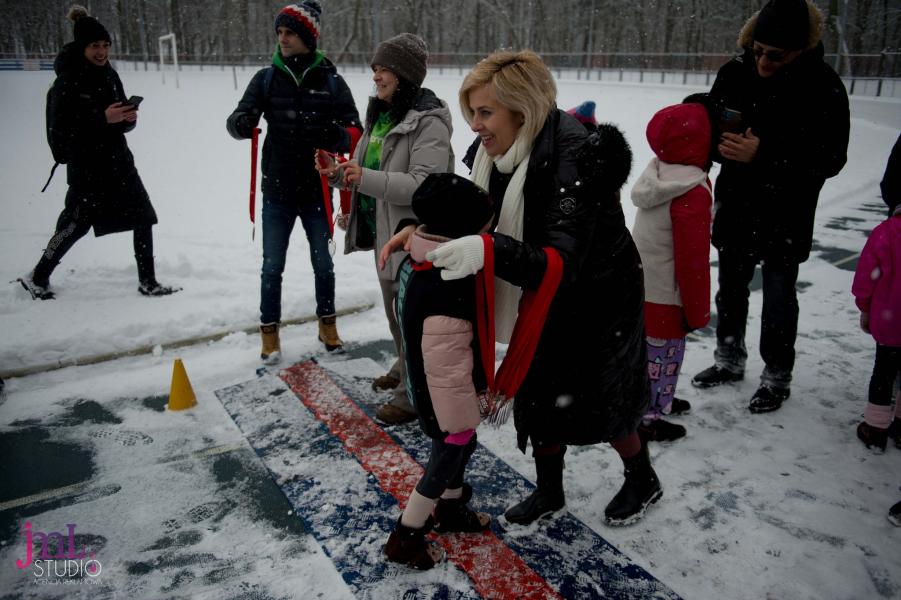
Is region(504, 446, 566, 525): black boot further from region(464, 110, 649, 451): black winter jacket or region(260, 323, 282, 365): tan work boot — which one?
region(260, 323, 282, 365): tan work boot

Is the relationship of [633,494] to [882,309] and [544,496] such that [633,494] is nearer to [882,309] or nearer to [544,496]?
[544,496]

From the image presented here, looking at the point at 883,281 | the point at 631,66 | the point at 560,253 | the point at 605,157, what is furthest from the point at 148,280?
the point at 631,66

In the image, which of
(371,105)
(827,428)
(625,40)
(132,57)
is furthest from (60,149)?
(625,40)

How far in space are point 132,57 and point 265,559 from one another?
5242 cm

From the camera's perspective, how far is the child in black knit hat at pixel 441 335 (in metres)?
2.01

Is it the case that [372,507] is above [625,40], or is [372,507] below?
below

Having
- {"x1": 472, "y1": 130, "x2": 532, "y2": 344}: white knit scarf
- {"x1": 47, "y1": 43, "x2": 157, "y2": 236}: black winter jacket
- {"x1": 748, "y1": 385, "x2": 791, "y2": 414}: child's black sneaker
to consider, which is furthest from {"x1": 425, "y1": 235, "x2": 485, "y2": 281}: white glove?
{"x1": 47, "y1": 43, "x2": 157, "y2": 236}: black winter jacket

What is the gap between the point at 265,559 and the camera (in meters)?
2.42

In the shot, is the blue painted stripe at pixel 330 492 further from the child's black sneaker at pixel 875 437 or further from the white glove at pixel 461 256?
the child's black sneaker at pixel 875 437

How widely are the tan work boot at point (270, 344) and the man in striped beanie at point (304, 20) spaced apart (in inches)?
75.4

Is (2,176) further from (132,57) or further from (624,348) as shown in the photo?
(132,57)

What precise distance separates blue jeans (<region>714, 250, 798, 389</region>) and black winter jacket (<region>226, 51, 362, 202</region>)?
267 cm

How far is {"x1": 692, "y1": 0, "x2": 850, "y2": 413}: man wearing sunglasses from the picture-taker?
3.15 meters

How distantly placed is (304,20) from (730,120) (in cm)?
266
